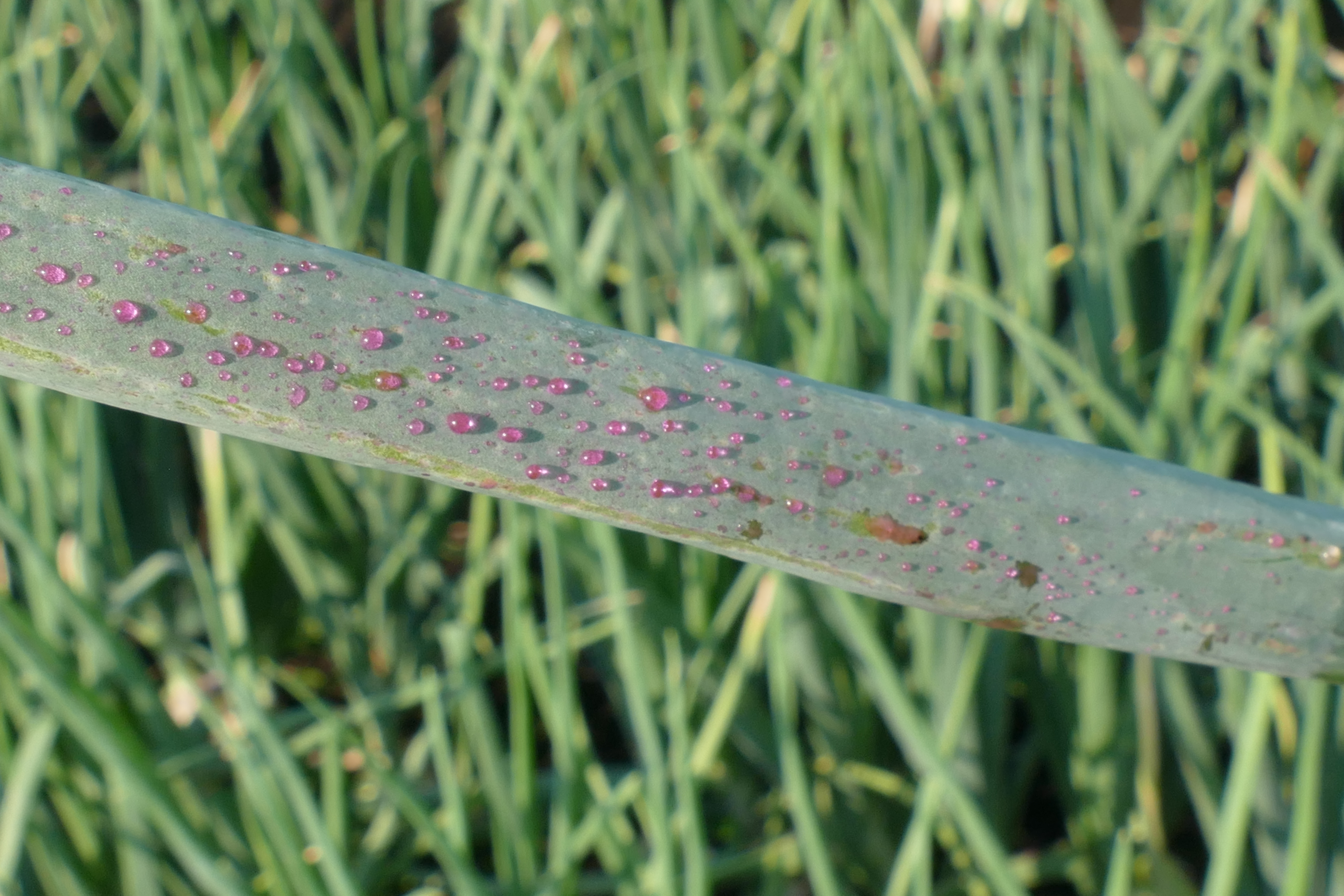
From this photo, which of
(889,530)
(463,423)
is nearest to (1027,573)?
(889,530)

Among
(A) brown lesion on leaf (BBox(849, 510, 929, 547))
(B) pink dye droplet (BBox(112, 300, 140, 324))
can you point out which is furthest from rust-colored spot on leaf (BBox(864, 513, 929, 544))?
(B) pink dye droplet (BBox(112, 300, 140, 324))

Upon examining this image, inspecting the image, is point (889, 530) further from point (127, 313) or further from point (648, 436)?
point (127, 313)

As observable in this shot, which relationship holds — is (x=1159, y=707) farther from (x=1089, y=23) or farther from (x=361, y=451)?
(x=361, y=451)

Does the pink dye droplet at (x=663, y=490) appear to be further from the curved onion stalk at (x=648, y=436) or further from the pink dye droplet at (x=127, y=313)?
the pink dye droplet at (x=127, y=313)

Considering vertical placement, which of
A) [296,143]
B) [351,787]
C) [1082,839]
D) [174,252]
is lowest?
[351,787]

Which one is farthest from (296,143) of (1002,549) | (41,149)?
(1002,549)

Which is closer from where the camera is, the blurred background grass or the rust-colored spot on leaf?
the rust-colored spot on leaf

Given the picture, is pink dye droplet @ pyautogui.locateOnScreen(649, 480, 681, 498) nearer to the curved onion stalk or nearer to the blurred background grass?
the curved onion stalk
